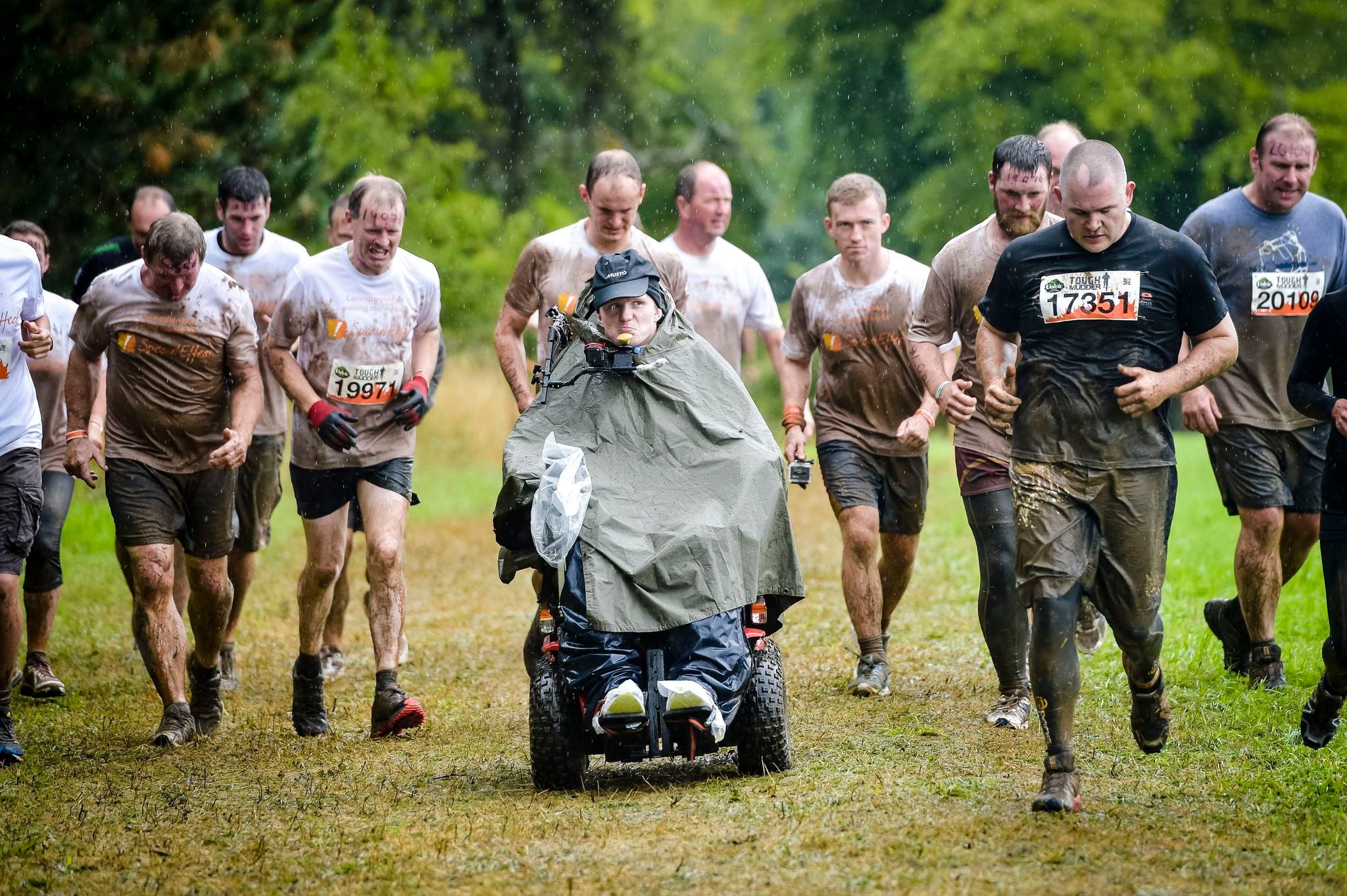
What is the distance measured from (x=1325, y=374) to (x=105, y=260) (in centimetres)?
696

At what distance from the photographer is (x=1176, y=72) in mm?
32625

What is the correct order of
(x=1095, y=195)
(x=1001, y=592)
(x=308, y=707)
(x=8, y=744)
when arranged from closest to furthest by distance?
(x=1095, y=195)
(x=8, y=744)
(x=1001, y=592)
(x=308, y=707)

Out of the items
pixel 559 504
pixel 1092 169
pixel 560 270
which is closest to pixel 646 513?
pixel 559 504

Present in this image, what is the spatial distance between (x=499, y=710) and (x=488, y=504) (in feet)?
40.6

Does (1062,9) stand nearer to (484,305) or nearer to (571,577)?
(484,305)

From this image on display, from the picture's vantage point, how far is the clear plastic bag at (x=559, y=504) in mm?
6750

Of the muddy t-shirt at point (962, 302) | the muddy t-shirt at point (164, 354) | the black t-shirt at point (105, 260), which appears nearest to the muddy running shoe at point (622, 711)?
the muddy t-shirt at point (962, 302)

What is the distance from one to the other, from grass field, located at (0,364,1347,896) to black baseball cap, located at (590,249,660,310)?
1.97 m

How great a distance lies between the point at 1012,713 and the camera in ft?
26.2

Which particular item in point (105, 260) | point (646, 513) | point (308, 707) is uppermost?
point (105, 260)

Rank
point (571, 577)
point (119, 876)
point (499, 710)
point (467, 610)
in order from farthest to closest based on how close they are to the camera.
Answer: point (467, 610)
point (499, 710)
point (571, 577)
point (119, 876)

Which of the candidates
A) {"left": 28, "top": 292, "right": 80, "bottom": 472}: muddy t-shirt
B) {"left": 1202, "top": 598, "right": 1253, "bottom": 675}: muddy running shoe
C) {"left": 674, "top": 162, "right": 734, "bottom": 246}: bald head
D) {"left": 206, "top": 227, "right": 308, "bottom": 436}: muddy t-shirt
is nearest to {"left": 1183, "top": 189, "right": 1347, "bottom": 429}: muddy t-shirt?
{"left": 1202, "top": 598, "right": 1253, "bottom": 675}: muddy running shoe

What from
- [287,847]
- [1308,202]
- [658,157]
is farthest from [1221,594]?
[658,157]

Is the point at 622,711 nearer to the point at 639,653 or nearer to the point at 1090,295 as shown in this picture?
the point at 639,653
